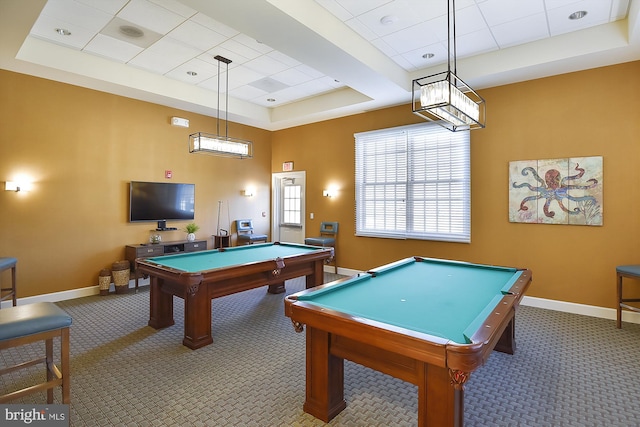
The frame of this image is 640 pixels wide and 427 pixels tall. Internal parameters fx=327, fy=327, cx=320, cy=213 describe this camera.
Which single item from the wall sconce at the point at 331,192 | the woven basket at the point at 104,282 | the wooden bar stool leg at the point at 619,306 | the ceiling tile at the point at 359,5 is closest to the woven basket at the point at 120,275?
the woven basket at the point at 104,282

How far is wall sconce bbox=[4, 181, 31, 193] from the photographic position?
4.32 meters

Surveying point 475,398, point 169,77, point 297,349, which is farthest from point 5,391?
point 169,77

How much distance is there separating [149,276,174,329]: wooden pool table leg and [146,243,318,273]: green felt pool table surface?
298mm

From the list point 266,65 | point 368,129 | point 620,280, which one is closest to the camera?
point 620,280

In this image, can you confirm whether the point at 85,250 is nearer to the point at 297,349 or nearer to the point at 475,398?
the point at 297,349

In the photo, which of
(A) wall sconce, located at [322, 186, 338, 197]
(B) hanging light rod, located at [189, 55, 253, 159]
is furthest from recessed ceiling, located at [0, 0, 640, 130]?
(A) wall sconce, located at [322, 186, 338, 197]

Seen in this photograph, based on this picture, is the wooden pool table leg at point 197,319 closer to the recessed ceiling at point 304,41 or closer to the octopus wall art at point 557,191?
the recessed ceiling at point 304,41

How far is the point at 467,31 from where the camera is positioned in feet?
12.7

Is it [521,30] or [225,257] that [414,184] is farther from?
[225,257]

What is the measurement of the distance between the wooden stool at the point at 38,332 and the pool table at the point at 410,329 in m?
1.50

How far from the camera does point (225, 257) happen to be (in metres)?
4.13

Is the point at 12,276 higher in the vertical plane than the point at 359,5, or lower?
lower

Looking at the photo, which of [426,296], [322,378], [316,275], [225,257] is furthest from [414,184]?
[322,378]

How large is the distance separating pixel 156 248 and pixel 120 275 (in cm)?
64
